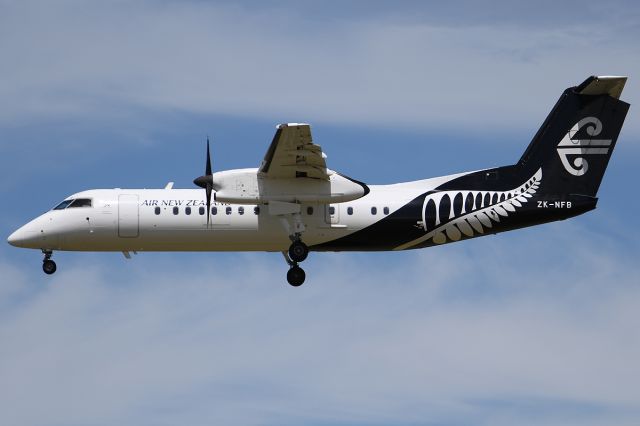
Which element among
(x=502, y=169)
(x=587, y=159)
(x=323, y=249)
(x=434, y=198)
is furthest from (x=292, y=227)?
(x=587, y=159)

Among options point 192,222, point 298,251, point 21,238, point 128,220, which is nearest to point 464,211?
point 298,251

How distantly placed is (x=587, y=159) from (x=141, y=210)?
12.3 m

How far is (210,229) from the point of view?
1339 inches

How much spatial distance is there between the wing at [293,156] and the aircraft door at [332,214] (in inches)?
52.6

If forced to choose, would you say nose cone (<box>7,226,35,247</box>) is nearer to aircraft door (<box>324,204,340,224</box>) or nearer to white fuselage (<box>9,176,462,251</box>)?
white fuselage (<box>9,176,462,251</box>)

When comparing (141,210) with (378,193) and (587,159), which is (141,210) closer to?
(378,193)

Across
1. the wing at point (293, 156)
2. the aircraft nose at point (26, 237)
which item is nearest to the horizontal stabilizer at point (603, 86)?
the wing at point (293, 156)

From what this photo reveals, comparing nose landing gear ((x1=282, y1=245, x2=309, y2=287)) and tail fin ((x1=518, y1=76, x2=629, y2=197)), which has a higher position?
tail fin ((x1=518, y1=76, x2=629, y2=197))

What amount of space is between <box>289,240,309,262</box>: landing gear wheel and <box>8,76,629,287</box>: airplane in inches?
1.1

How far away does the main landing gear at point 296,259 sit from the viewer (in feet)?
112

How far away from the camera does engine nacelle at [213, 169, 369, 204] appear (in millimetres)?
32656

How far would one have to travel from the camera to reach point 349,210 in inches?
1347

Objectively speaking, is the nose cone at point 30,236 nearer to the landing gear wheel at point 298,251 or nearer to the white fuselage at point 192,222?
the white fuselage at point 192,222

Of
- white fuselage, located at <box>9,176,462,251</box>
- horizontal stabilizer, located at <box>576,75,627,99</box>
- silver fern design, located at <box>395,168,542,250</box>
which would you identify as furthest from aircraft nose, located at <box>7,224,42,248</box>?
horizontal stabilizer, located at <box>576,75,627,99</box>
